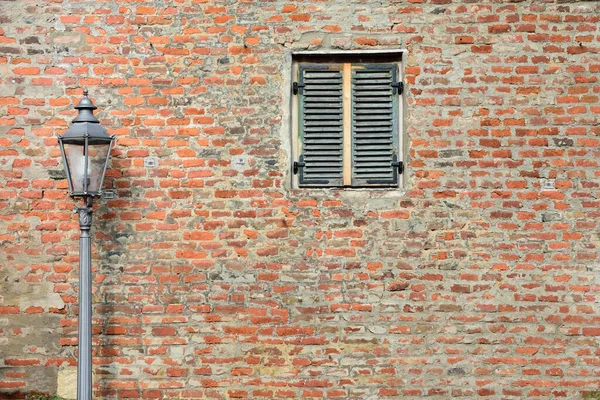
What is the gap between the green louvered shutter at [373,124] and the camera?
5934mm

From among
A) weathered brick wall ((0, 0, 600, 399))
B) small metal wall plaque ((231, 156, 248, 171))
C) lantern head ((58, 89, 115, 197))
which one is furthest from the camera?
small metal wall plaque ((231, 156, 248, 171))

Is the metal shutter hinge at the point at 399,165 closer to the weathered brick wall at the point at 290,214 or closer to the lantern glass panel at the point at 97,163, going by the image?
the weathered brick wall at the point at 290,214

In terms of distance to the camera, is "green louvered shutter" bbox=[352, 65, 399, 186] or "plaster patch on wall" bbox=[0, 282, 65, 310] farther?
"green louvered shutter" bbox=[352, 65, 399, 186]

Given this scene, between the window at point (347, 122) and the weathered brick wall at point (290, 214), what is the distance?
15 centimetres

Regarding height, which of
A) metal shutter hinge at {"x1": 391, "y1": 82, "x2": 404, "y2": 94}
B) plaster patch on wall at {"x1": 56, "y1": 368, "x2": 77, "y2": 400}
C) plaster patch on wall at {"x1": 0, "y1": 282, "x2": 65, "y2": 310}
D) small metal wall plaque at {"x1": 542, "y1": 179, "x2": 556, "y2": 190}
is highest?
metal shutter hinge at {"x1": 391, "y1": 82, "x2": 404, "y2": 94}

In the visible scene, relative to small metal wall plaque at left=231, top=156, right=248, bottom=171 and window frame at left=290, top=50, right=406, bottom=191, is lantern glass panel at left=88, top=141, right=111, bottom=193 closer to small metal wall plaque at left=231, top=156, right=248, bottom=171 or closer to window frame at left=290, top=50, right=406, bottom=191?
small metal wall plaque at left=231, top=156, right=248, bottom=171

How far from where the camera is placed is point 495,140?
5.83 metres

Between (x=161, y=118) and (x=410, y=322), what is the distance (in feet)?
8.48

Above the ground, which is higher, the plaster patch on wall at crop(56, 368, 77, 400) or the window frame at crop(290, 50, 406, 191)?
the window frame at crop(290, 50, 406, 191)

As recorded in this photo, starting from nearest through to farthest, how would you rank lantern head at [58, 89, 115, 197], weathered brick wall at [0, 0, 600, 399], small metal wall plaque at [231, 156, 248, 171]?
lantern head at [58, 89, 115, 197] → weathered brick wall at [0, 0, 600, 399] → small metal wall plaque at [231, 156, 248, 171]

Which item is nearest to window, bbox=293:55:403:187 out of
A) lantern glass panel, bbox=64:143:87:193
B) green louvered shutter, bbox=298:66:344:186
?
green louvered shutter, bbox=298:66:344:186

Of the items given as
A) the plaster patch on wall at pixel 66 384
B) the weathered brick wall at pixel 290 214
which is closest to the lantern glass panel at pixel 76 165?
the weathered brick wall at pixel 290 214

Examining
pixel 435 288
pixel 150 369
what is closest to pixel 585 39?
pixel 435 288

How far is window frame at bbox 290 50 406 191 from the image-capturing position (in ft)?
19.4
